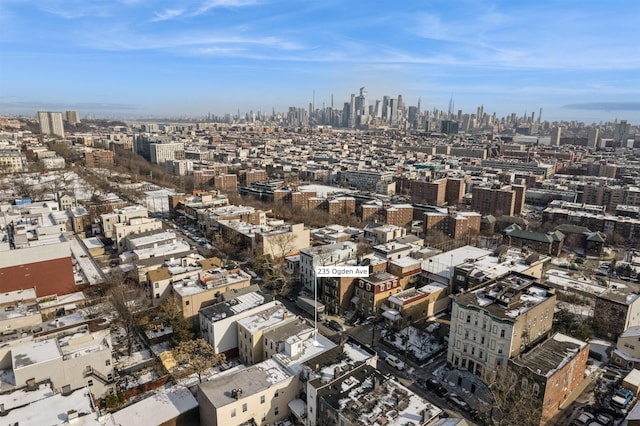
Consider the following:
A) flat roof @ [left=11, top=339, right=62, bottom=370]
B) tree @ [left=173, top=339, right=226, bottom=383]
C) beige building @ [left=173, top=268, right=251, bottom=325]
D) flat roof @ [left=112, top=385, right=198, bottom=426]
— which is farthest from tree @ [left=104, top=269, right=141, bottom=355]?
flat roof @ [left=112, top=385, right=198, bottom=426]

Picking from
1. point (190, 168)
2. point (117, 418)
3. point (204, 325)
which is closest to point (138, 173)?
point (190, 168)

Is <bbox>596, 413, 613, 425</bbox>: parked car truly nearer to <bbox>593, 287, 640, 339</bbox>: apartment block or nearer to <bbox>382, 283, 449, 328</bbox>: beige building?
<bbox>593, 287, 640, 339</bbox>: apartment block

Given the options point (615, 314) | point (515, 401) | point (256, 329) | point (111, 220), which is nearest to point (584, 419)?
point (515, 401)

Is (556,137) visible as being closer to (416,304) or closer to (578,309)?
(578,309)

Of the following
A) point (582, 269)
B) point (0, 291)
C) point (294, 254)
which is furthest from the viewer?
point (582, 269)

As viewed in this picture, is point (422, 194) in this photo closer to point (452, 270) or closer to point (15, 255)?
point (452, 270)

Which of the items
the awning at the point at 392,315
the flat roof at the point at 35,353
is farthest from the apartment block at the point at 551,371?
the flat roof at the point at 35,353

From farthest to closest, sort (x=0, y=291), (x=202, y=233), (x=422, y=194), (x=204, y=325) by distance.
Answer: (x=422, y=194)
(x=202, y=233)
(x=0, y=291)
(x=204, y=325)

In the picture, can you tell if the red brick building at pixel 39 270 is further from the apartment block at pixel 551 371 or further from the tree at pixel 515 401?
the apartment block at pixel 551 371

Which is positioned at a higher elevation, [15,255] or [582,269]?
[15,255]
